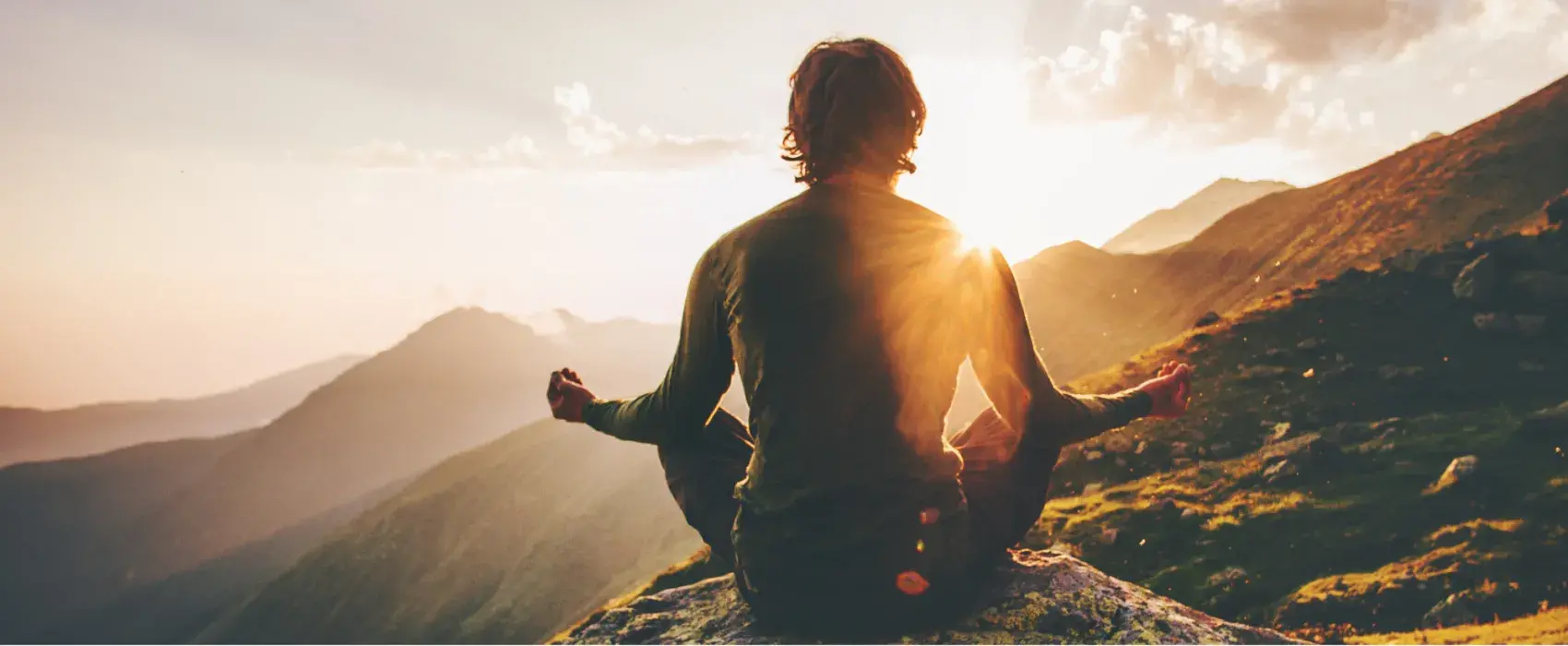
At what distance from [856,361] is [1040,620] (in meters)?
1.86

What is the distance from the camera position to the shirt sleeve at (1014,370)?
405 centimetres

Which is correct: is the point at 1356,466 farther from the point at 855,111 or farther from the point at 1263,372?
the point at 855,111

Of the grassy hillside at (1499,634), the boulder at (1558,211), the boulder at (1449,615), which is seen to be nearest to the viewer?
the grassy hillside at (1499,634)

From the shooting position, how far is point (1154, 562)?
21.8 meters

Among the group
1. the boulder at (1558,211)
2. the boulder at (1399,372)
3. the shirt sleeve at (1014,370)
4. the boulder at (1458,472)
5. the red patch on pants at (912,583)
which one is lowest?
the boulder at (1458,472)

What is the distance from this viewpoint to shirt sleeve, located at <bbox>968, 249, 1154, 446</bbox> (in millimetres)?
4055

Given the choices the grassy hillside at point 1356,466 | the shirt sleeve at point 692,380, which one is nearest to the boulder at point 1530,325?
the grassy hillside at point 1356,466

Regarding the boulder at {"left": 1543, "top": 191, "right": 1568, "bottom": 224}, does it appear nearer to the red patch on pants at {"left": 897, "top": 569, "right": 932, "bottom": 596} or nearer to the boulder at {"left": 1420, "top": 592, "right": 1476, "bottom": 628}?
the boulder at {"left": 1420, "top": 592, "right": 1476, "bottom": 628}

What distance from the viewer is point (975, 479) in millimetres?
4527

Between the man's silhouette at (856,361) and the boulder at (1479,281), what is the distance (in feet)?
128

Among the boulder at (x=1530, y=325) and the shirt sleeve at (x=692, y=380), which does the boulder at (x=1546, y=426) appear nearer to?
the boulder at (x=1530, y=325)

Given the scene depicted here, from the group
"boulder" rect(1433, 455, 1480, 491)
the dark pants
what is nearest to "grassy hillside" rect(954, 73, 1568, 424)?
"boulder" rect(1433, 455, 1480, 491)

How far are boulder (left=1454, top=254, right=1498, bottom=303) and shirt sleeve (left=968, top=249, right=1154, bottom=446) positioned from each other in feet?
127

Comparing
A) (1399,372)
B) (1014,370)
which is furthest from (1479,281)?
(1014,370)
